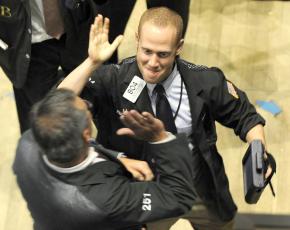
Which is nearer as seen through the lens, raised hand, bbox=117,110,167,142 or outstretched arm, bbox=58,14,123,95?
raised hand, bbox=117,110,167,142

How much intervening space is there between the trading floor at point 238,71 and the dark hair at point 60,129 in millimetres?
1623

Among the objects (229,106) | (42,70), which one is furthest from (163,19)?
(42,70)

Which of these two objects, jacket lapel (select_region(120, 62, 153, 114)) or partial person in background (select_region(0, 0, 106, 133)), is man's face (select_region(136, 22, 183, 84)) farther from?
partial person in background (select_region(0, 0, 106, 133))

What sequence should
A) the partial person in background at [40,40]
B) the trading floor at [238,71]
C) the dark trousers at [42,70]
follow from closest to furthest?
1. the partial person in background at [40,40]
2. the dark trousers at [42,70]
3. the trading floor at [238,71]

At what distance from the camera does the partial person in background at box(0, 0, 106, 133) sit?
264 cm

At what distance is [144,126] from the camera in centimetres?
185

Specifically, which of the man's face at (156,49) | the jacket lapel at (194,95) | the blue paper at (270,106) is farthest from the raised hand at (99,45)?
the blue paper at (270,106)

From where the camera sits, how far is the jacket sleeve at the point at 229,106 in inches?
91.3

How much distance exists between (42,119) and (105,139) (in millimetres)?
706

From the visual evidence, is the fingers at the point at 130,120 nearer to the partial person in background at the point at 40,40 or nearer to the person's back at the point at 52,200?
the person's back at the point at 52,200

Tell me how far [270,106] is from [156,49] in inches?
66.4

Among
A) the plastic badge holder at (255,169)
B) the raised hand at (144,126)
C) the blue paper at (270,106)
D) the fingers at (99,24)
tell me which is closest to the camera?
the raised hand at (144,126)

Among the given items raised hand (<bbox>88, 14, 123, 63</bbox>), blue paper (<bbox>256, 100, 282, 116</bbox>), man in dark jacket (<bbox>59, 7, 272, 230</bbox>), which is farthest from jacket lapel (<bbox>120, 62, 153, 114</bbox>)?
blue paper (<bbox>256, 100, 282, 116</bbox>)

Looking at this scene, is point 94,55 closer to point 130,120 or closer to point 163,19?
point 163,19
